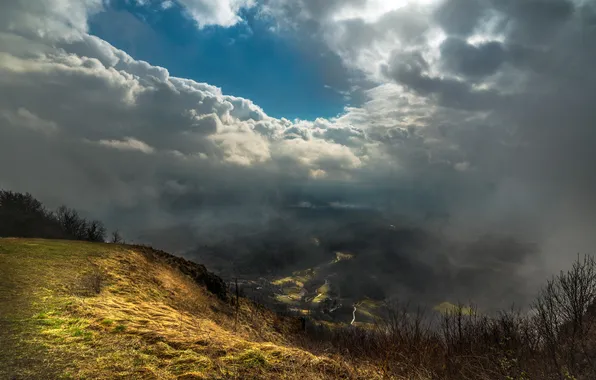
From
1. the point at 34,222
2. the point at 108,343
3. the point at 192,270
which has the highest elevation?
the point at 34,222

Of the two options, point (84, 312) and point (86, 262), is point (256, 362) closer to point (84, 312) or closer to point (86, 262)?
point (84, 312)

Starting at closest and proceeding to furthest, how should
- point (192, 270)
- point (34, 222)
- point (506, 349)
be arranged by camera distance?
point (506, 349) → point (192, 270) → point (34, 222)

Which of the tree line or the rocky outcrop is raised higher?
the tree line

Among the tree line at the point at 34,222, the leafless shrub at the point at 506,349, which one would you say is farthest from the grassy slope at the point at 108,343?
the tree line at the point at 34,222

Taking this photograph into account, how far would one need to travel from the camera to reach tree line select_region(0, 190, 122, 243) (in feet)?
257

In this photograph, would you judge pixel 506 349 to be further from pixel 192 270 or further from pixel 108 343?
pixel 192 270

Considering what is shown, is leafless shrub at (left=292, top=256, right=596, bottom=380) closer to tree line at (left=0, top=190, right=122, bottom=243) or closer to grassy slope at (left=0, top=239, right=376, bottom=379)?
grassy slope at (left=0, top=239, right=376, bottom=379)

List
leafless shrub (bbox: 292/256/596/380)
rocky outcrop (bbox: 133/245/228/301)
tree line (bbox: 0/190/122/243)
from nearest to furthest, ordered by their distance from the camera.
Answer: leafless shrub (bbox: 292/256/596/380), rocky outcrop (bbox: 133/245/228/301), tree line (bbox: 0/190/122/243)

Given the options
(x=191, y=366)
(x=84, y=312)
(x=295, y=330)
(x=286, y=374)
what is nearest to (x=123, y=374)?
(x=191, y=366)

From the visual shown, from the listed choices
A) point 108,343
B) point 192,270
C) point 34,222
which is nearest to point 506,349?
point 108,343

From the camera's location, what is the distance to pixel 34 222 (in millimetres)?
81062

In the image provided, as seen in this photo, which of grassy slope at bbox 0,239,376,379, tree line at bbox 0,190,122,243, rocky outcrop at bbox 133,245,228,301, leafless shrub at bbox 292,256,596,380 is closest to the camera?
grassy slope at bbox 0,239,376,379

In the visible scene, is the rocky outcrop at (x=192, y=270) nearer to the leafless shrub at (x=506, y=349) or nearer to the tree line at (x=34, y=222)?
the leafless shrub at (x=506, y=349)

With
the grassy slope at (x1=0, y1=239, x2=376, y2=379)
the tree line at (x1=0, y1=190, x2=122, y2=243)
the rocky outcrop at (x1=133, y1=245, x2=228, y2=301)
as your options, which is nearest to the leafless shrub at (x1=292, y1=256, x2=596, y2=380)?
the grassy slope at (x1=0, y1=239, x2=376, y2=379)
